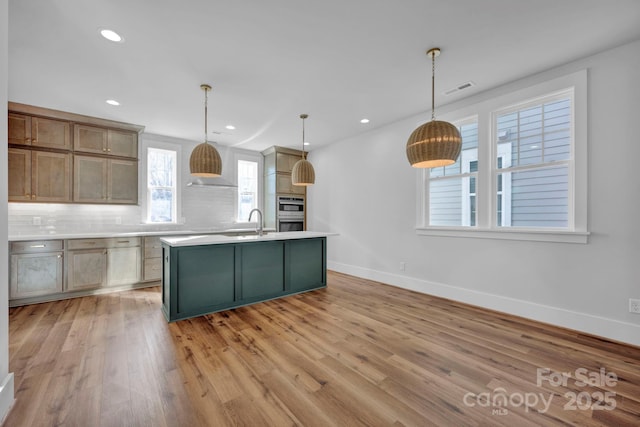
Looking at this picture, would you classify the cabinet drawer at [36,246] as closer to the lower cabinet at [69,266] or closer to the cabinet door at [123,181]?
the lower cabinet at [69,266]

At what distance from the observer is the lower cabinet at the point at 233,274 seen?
3135mm

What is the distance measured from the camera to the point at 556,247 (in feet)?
9.73

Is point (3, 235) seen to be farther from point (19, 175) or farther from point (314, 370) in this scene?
point (19, 175)

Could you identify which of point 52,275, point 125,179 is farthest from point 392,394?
point 125,179

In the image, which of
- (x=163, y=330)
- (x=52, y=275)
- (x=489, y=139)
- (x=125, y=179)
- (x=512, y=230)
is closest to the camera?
(x=163, y=330)

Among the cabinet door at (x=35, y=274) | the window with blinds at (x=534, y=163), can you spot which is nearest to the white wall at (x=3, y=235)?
the cabinet door at (x=35, y=274)

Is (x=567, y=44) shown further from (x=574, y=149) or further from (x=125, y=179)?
(x=125, y=179)

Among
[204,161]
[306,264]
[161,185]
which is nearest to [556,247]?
[306,264]

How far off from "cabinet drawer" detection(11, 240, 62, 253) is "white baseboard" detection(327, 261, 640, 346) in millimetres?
5155

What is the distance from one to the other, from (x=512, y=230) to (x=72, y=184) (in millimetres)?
6417

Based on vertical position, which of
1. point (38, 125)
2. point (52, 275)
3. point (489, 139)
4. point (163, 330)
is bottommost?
point (163, 330)

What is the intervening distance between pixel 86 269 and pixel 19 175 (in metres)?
1.62

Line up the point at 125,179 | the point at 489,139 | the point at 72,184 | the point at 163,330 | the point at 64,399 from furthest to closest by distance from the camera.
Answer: the point at 125,179, the point at 72,184, the point at 489,139, the point at 163,330, the point at 64,399

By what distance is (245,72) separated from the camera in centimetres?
300
